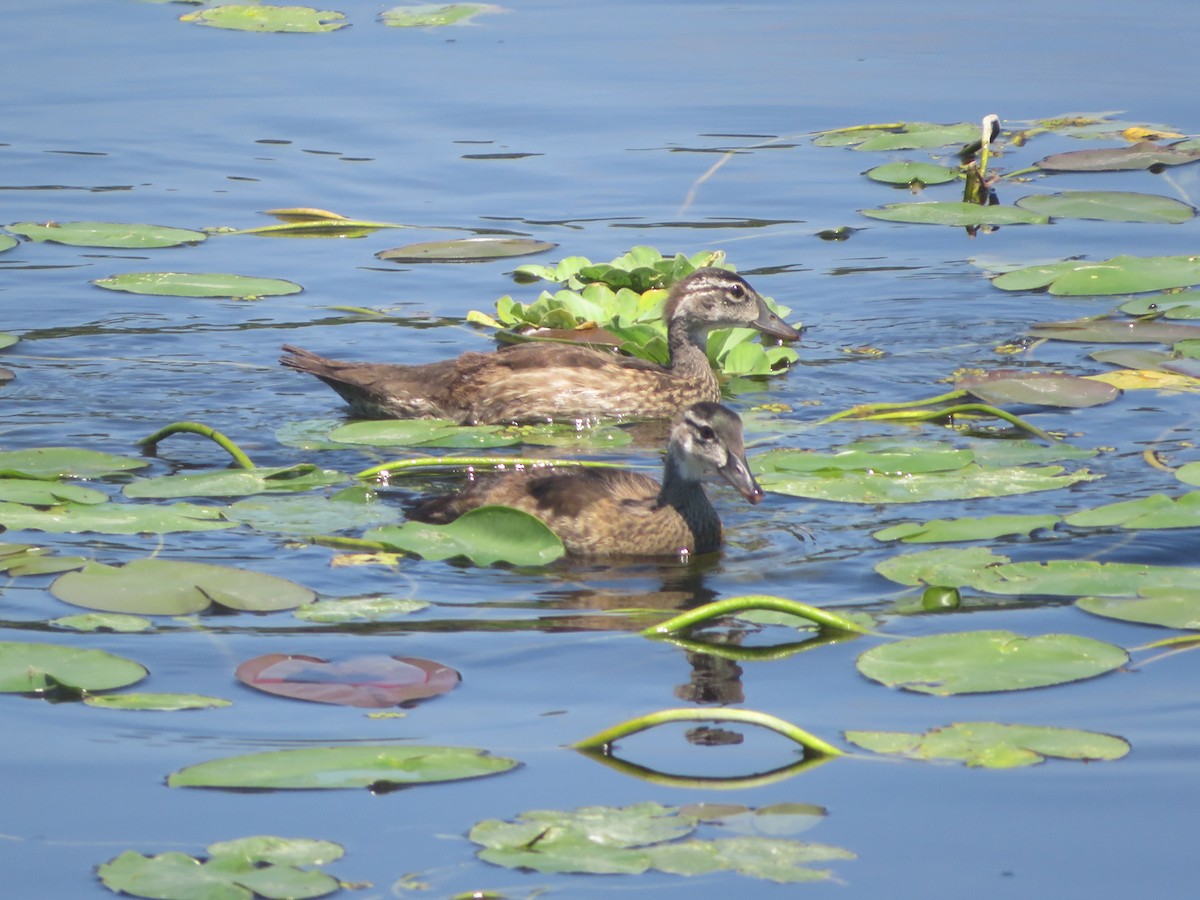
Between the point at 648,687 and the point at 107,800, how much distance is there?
195 cm

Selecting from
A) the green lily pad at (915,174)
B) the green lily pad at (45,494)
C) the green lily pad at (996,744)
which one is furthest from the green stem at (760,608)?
the green lily pad at (915,174)

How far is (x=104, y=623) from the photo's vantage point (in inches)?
282

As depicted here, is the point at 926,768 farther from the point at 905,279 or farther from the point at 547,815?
the point at 905,279

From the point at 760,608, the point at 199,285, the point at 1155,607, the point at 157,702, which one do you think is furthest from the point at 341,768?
the point at 199,285

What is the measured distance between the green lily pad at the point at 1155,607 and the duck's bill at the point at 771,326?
4.89 meters

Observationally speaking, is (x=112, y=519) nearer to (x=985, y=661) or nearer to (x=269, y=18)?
(x=985, y=661)

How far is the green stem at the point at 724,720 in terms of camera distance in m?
5.58

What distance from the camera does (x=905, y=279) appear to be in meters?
13.7

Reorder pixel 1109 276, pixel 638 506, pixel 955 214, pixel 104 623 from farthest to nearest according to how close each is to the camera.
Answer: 1. pixel 955 214
2. pixel 1109 276
3. pixel 638 506
4. pixel 104 623

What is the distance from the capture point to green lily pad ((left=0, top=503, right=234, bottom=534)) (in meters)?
8.11

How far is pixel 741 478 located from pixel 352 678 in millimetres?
2468

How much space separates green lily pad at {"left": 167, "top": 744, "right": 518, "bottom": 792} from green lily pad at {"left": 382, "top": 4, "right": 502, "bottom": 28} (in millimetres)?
15989

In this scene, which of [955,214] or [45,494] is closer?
[45,494]

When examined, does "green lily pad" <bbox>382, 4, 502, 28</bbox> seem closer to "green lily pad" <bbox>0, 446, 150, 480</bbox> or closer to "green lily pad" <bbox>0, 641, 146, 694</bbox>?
"green lily pad" <bbox>0, 446, 150, 480</bbox>
